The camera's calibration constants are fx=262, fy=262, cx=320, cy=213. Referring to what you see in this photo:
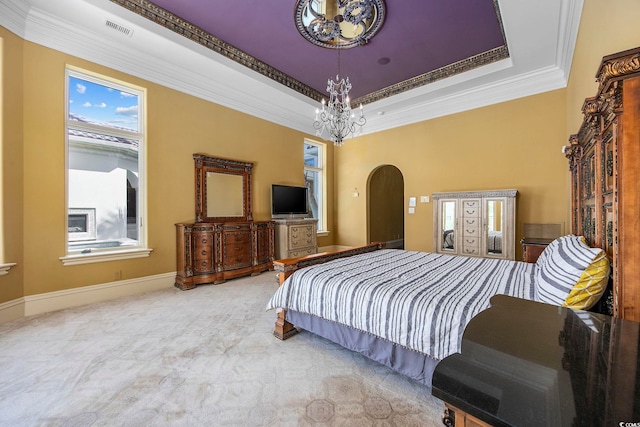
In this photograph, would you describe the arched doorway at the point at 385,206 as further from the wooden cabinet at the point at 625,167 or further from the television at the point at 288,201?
the wooden cabinet at the point at 625,167

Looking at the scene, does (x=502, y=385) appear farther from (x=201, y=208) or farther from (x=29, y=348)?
(x=201, y=208)

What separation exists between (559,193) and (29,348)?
6.65 m

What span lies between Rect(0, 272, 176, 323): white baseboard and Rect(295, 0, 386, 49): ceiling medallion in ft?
13.3

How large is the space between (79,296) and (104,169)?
5.49 feet

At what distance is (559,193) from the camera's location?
13.5 feet

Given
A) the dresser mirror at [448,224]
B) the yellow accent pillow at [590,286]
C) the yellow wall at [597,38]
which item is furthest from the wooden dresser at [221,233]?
the yellow wall at [597,38]

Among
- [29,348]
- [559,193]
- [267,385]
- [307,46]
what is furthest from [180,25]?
[559,193]

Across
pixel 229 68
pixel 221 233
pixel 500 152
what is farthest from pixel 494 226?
pixel 229 68

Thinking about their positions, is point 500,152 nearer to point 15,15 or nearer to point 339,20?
point 339,20

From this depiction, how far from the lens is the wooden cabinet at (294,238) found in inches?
203

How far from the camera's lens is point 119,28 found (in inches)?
126

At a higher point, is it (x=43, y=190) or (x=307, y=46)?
(x=307, y=46)

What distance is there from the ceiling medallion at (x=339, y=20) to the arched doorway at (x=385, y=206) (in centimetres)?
334

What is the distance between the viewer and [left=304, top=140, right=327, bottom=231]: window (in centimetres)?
655
